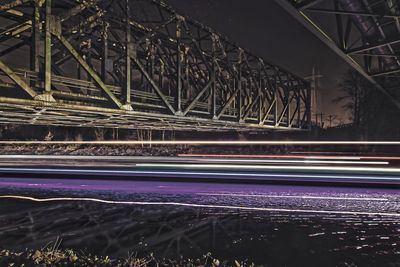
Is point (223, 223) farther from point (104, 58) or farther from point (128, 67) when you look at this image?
point (104, 58)

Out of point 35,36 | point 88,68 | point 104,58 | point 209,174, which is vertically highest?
point 104,58

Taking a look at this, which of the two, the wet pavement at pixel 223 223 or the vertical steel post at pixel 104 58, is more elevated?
the vertical steel post at pixel 104 58

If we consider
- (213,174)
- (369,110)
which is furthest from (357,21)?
(369,110)

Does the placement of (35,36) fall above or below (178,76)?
below

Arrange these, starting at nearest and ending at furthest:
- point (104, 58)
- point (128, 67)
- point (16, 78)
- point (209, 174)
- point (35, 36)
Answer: point (16, 78)
point (35, 36)
point (209, 174)
point (104, 58)
point (128, 67)

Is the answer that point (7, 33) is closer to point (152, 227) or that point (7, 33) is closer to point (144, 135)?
point (152, 227)

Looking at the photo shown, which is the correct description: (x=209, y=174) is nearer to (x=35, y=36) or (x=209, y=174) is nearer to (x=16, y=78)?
(x=16, y=78)

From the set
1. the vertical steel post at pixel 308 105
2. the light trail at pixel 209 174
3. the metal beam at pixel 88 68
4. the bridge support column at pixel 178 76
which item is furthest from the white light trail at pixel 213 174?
the vertical steel post at pixel 308 105

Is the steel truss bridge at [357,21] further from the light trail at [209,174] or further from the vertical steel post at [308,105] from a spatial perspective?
the vertical steel post at [308,105]

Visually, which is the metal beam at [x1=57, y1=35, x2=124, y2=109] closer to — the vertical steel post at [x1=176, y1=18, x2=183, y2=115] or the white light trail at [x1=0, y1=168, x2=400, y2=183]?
the white light trail at [x1=0, y1=168, x2=400, y2=183]

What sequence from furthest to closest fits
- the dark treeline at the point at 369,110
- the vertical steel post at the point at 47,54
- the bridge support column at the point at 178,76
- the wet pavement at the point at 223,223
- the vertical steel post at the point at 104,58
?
the dark treeline at the point at 369,110 → the bridge support column at the point at 178,76 → the vertical steel post at the point at 104,58 → the vertical steel post at the point at 47,54 → the wet pavement at the point at 223,223

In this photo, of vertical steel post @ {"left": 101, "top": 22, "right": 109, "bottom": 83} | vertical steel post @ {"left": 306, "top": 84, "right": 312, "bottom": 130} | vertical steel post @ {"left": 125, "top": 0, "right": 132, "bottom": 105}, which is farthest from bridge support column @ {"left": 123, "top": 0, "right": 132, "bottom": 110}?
vertical steel post @ {"left": 306, "top": 84, "right": 312, "bottom": 130}

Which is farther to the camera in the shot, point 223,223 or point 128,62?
point 128,62

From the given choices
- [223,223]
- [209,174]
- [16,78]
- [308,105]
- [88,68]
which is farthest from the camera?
[308,105]
